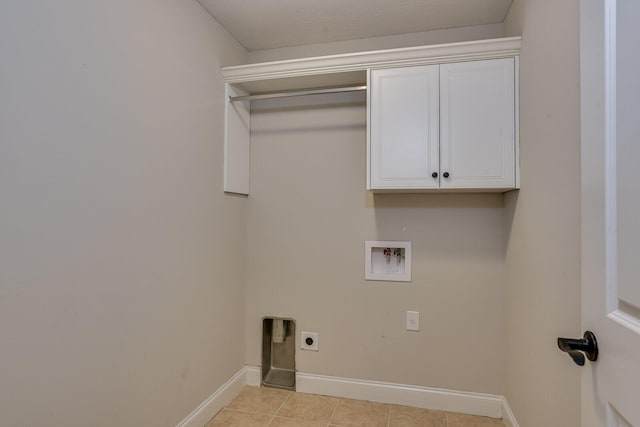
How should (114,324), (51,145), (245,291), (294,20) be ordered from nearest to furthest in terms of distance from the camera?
(51,145) → (114,324) → (294,20) → (245,291)

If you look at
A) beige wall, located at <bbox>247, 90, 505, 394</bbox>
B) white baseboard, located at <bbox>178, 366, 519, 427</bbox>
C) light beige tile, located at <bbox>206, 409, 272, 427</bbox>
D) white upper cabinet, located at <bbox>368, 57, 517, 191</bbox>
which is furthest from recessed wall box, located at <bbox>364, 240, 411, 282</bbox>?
light beige tile, located at <bbox>206, 409, 272, 427</bbox>

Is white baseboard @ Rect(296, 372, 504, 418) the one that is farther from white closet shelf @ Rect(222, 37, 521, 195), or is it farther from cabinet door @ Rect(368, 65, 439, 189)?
white closet shelf @ Rect(222, 37, 521, 195)

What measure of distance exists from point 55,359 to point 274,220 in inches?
59.6

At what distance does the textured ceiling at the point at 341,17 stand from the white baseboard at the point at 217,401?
7.69 ft

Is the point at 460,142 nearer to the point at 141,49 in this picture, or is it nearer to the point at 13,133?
the point at 141,49

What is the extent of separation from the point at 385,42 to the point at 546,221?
5.16 ft

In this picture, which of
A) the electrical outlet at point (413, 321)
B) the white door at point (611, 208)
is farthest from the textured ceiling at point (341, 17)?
the electrical outlet at point (413, 321)

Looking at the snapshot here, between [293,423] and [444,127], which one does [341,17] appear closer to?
[444,127]

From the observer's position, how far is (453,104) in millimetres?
1902

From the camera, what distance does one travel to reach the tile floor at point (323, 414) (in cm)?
203

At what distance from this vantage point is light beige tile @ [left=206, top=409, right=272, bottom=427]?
2.02m

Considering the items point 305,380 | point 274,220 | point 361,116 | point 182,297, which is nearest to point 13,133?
point 182,297

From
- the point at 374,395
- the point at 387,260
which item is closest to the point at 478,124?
the point at 387,260

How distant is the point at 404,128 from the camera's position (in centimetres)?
196
